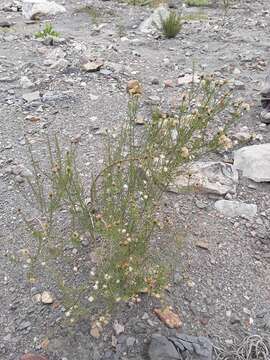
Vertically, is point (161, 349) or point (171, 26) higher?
point (171, 26)

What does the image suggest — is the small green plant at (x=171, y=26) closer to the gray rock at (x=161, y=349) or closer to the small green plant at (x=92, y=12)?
the small green plant at (x=92, y=12)

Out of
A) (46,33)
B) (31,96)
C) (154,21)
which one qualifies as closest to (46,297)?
(31,96)

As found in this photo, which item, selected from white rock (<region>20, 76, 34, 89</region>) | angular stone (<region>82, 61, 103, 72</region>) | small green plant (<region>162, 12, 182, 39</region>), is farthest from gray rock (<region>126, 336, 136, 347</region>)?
small green plant (<region>162, 12, 182, 39</region>)

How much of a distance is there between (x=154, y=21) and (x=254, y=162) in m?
3.52

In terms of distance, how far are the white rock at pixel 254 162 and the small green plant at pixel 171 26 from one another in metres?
2.75

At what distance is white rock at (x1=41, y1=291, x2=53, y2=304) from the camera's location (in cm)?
230

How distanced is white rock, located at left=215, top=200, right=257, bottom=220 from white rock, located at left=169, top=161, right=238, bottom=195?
110mm

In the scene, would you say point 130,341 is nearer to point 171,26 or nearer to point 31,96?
point 31,96

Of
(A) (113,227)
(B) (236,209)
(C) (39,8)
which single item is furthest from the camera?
(C) (39,8)

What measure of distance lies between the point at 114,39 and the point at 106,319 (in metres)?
4.21

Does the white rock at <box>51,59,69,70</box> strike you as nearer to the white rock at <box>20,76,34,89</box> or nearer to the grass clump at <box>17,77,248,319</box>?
the white rock at <box>20,76,34,89</box>

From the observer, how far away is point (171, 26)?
221 inches

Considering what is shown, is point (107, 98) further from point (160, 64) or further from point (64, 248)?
point (64, 248)

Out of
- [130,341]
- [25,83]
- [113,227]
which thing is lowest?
[130,341]
